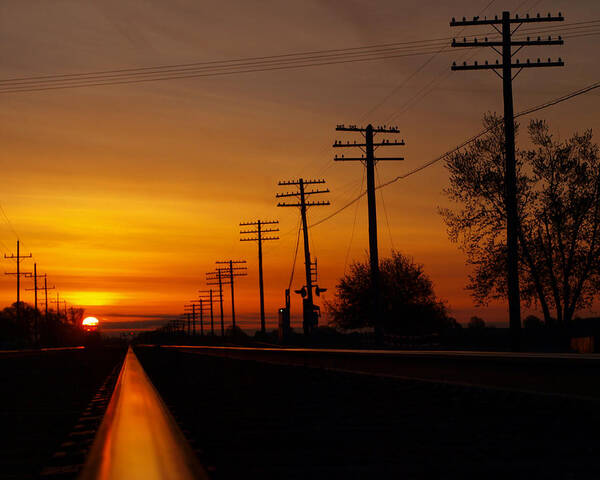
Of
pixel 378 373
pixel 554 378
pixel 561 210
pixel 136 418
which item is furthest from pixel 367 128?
pixel 136 418

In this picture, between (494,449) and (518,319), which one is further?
(518,319)

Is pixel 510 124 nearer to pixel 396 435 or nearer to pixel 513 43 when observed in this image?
pixel 513 43

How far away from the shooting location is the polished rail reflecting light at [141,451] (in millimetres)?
1688

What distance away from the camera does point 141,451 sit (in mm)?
1940

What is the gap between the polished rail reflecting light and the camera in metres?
1.69

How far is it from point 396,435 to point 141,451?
5.49 meters

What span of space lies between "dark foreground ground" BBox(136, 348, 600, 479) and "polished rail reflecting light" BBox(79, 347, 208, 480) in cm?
226

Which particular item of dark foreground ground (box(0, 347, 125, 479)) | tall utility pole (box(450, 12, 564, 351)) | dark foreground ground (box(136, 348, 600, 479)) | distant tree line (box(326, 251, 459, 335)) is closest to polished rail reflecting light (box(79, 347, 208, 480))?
dark foreground ground (box(136, 348, 600, 479))

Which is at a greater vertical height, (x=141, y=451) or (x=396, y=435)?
(x=141, y=451)

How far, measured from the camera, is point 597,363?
7.86 m

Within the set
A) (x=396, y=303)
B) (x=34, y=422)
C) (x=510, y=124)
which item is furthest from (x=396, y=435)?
(x=396, y=303)

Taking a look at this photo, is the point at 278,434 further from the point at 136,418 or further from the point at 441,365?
the point at 441,365

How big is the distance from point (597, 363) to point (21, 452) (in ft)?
16.8

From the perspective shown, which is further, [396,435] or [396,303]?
[396,303]
